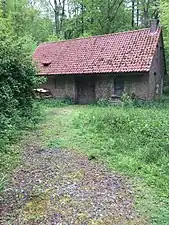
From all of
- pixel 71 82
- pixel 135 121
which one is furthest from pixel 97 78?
pixel 135 121

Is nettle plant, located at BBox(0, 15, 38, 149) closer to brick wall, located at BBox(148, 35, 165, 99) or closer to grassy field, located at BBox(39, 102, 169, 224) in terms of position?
grassy field, located at BBox(39, 102, 169, 224)

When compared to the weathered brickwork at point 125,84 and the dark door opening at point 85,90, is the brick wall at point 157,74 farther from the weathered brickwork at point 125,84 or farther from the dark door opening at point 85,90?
the dark door opening at point 85,90

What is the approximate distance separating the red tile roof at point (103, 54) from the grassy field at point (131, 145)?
7068 mm

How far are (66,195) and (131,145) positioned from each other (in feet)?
11.6

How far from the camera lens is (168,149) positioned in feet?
27.4

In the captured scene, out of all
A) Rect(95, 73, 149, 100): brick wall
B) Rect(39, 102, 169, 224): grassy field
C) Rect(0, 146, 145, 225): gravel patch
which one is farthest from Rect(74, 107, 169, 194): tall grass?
Rect(95, 73, 149, 100): brick wall

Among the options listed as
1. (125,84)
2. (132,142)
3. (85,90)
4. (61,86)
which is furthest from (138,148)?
(61,86)

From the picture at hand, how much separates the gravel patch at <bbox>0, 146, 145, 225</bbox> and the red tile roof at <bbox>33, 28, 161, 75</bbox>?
12.6m

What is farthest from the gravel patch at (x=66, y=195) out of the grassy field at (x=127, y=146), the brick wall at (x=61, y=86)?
the brick wall at (x=61, y=86)

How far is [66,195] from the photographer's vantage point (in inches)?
223

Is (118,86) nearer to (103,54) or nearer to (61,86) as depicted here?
(103,54)

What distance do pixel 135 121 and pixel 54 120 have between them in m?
3.70

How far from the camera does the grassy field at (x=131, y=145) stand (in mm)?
5695

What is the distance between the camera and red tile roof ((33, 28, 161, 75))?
19530 millimetres
